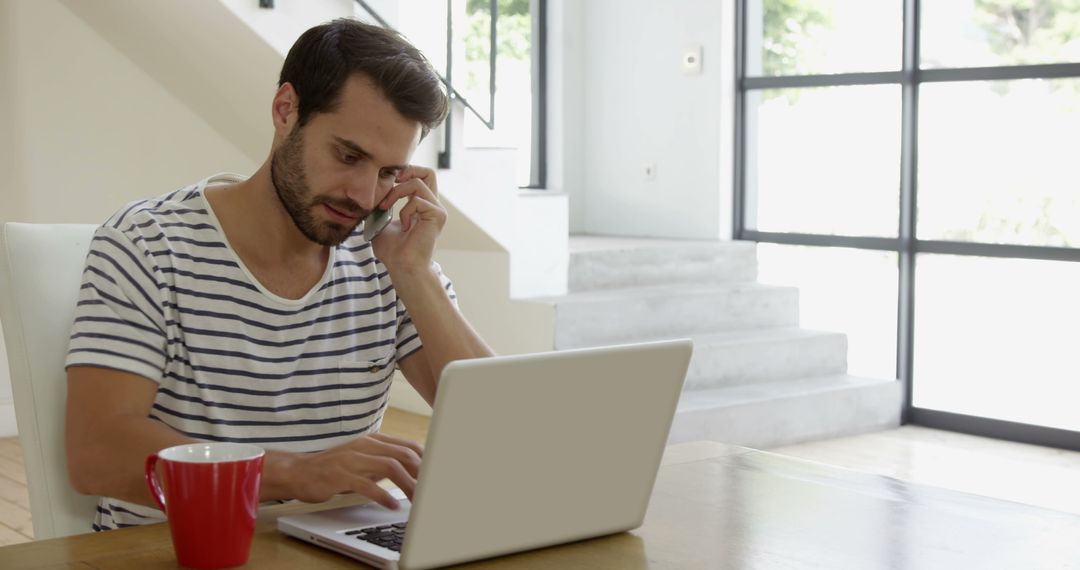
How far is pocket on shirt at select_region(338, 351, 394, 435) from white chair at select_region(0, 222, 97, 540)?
325 mm

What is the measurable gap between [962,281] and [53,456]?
4.15 meters

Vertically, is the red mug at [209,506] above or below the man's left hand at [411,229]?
below

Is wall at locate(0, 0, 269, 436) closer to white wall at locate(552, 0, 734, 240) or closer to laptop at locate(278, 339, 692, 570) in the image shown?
white wall at locate(552, 0, 734, 240)

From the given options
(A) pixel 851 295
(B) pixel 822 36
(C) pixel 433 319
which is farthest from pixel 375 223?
(B) pixel 822 36

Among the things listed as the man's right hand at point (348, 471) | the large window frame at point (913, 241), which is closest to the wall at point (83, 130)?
the large window frame at point (913, 241)

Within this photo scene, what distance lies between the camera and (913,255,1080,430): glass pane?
468cm

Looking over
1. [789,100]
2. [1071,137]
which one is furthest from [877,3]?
[1071,137]

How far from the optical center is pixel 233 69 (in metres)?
4.39

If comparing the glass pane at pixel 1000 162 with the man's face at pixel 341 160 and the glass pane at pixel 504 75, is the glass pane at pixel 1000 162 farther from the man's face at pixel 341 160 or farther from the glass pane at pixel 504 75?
the man's face at pixel 341 160

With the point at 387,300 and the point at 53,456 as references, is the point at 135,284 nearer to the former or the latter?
the point at 53,456

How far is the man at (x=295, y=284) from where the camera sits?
1.40 metres

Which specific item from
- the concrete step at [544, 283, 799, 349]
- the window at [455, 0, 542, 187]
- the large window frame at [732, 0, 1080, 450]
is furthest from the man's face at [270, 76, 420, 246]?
the window at [455, 0, 542, 187]

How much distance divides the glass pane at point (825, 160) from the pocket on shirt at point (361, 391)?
3883mm

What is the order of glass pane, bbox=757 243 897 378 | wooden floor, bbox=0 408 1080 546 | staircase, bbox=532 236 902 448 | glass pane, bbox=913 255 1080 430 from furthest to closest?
glass pane, bbox=757 243 897 378, glass pane, bbox=913 255 1080 430, staircase, bbox=532 236 902 448, wooden floor, bbox=0 408 1080 546
